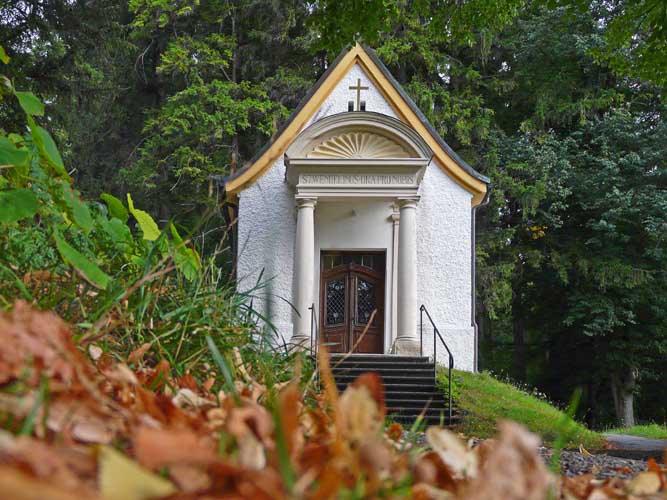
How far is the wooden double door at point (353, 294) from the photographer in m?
15.6

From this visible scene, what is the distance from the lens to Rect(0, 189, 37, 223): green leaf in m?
1.94

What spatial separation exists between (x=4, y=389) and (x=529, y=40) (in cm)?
2253

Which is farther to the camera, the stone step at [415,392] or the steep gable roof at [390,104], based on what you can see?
the steep gable roof at [390,104]

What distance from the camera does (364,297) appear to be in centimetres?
1580

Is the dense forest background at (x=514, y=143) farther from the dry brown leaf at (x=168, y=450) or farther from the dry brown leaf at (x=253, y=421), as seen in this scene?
the dry brown leaf at (x=168, y=450)

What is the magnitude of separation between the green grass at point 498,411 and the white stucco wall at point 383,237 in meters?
1.69

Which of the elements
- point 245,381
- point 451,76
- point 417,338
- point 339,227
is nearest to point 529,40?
point 451,76

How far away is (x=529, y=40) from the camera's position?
71.1 ft

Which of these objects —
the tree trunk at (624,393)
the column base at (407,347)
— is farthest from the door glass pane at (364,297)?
the tree trunk at (624,393)

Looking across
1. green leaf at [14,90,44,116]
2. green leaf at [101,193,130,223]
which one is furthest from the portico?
green leaf at [14,90,44,116]

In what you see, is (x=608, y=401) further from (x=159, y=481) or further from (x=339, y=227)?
(x=159, y=481)

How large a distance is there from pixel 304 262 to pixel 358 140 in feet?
8.76

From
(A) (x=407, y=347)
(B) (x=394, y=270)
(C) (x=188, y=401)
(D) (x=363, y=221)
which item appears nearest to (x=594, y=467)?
(C) (x=188, y=401)

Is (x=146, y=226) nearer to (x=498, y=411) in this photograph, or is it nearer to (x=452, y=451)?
(x=452, y=451)
